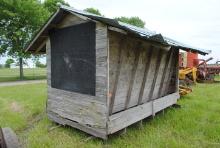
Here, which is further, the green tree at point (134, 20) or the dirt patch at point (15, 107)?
the green tree at point (134, 20)

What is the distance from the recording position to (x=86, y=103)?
4941 millimetres

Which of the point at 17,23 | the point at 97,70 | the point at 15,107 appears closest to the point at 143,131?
the point at 97,70

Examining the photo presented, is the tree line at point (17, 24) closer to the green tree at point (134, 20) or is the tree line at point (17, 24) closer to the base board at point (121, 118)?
the base board at point (121, 118)

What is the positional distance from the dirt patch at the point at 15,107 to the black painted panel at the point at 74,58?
8.84 ft

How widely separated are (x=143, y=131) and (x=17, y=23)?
17.7m

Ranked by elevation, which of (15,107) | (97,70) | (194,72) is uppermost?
(97,70)

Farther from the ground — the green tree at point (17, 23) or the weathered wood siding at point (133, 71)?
the green tree at point (17, 23)

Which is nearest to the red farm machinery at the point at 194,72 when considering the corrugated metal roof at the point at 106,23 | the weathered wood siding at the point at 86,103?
the corrugated metal roof at the point at 106,23

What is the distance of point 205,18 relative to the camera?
2080cm

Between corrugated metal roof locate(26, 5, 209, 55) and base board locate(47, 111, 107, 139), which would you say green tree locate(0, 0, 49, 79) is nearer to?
corrugated metal roof locate(26, 5, 209, 55)

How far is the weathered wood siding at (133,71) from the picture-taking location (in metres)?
4.93

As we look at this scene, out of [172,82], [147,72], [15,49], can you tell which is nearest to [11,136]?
[147,72]

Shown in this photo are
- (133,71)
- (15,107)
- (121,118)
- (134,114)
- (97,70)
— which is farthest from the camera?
(15,107)

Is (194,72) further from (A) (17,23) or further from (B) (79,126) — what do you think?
(A) (17,23)
